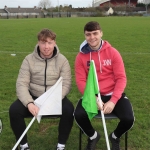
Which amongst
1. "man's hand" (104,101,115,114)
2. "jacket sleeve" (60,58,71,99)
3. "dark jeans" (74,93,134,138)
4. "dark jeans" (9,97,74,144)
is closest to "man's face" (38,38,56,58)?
"jacket sleeve" (60,58,71,99)

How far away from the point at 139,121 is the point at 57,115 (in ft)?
5.63

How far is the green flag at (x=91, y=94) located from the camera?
10.9 feet

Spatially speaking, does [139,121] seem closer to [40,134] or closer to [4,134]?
[40,134]

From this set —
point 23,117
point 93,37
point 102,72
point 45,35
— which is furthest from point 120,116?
point 45,35

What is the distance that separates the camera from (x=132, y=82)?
6969 millimetres

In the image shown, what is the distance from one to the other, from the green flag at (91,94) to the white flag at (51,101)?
314 millimetres

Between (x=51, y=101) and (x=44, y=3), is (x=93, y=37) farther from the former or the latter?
(x=44, y=3)

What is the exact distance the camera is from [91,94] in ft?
Result: 10.9

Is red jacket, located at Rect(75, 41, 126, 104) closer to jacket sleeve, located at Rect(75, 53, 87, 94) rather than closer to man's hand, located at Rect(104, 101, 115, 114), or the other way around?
jacket sleeve, located at Rect(75, 53, 87, 94)

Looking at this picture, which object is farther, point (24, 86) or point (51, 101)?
point (24, 86)

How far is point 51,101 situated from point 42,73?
43 cm

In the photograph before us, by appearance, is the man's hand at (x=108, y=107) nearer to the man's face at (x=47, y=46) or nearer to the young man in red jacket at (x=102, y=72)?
the young man in red jacket at (x=102, y=72)

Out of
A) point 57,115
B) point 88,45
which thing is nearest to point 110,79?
point 88,45

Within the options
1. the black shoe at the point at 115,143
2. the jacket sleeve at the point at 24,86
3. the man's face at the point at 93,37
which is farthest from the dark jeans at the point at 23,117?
the man's face at the point at 93,37
